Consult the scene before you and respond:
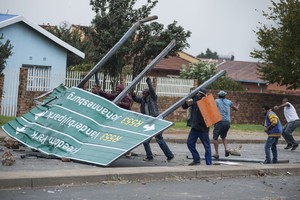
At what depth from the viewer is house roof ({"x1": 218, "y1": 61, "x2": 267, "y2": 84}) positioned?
56.7 metres

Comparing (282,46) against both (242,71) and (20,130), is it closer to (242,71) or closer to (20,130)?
(20,130)

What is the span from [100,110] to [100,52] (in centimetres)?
1337

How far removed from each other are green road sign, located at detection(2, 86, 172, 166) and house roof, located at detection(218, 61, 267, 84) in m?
42.1

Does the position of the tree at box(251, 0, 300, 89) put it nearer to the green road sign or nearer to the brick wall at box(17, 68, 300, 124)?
the brick wall at box(17, 68, 300, 124)

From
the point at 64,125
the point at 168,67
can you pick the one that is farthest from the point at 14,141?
the point at 168,67

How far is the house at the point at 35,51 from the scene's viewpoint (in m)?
23.8

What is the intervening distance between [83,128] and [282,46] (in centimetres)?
1969

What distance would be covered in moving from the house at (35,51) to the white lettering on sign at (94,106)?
9833 mm

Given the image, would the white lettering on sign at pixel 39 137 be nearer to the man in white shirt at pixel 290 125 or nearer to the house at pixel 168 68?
the man in white shirt at pixel 290 125

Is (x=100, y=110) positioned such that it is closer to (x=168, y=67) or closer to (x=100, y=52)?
(x=100, y=52)

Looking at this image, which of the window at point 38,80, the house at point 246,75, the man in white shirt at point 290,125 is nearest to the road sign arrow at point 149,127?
the man in white shirt at point 290,125

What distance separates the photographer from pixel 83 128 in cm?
1282

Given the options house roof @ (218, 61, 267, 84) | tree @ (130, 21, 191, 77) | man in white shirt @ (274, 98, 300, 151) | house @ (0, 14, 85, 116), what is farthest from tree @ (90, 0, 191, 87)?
house roof @ (218, 61, 267, 84)

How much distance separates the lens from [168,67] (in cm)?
4744
